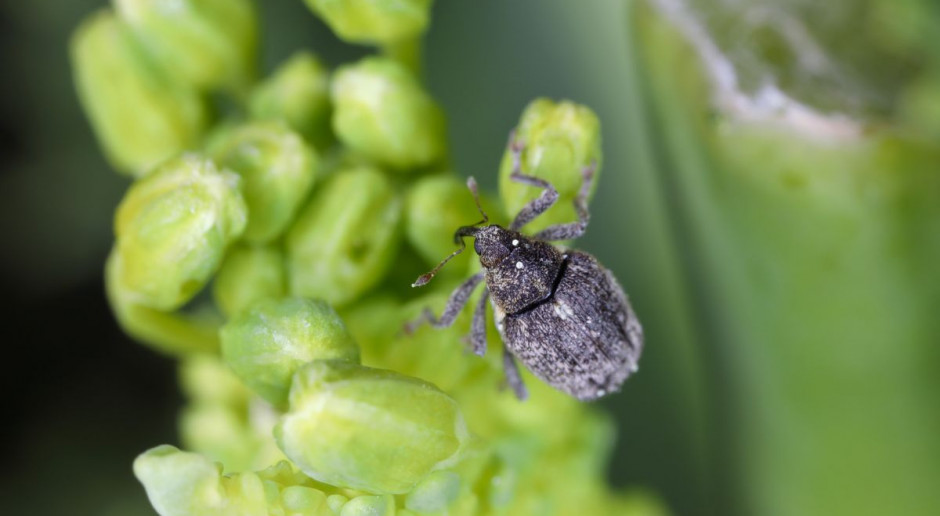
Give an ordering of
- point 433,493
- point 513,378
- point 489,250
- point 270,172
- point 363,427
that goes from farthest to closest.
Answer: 1. point 489,250
2. point 513,378
3. point 270,172
4. point 433,493
5. point 363,427

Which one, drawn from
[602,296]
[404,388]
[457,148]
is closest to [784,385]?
[602,296]

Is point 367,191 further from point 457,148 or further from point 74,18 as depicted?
point 74,18

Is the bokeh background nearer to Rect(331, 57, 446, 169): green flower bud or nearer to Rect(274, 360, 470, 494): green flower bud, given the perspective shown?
Rect(331, 57, 446, 169): green flower bud


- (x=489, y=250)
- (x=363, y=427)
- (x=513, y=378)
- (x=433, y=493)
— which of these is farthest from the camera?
(x=489, y=250)

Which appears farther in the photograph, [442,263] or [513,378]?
[513,378]

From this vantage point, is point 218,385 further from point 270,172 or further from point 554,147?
point 554,147

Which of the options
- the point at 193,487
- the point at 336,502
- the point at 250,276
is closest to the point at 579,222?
the point at 250,276

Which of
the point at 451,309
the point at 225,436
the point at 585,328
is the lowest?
the point at 225,436
